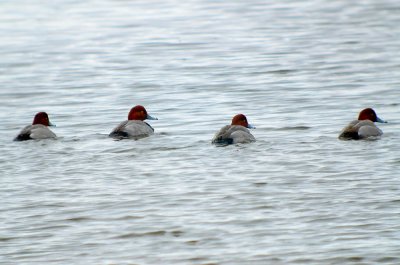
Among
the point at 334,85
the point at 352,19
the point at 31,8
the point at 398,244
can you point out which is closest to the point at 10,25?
the point at 31,8

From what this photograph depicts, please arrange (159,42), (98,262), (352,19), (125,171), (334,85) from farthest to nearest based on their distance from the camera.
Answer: (352,19)
(159,42)
(334,85)
(125,171)
(98,262)

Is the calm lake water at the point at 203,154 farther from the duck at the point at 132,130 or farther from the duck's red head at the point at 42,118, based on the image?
the duck's red head at the point at 42,118

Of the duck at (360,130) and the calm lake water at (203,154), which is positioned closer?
the calm lake water at (203,154)

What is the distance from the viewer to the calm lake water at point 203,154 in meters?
12.1

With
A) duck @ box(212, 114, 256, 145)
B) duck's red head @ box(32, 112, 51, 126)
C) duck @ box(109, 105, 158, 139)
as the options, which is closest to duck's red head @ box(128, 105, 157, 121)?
duck @ box(109, 105, 158, 139)

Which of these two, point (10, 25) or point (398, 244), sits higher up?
point (10, 25)

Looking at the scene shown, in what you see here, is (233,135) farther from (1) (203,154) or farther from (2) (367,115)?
(2) (367,115)

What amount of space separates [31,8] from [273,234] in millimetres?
32619

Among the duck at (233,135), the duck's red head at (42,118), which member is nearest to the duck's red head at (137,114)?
the duck's red head at (42,118)

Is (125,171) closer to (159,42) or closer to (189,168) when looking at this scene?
(189,168)

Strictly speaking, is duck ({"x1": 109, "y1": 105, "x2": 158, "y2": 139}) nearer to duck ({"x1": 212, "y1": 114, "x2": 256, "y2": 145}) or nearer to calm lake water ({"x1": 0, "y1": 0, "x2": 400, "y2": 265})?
calm lake water ({"x1": 0, "y1": 0, "x2": 400, "y2": 265})

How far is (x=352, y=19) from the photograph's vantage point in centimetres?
3672

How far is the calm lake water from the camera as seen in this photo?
39.7 feet

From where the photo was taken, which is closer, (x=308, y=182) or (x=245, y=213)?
(x=245, y=213)
